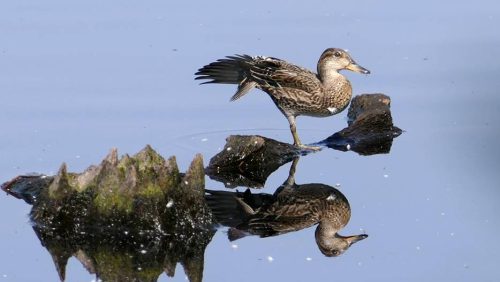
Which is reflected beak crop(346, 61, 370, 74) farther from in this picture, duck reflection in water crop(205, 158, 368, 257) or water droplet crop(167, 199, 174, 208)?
water droplet crop(167, 199, 174, 208)

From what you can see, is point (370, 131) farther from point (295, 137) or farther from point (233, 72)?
point (233, 72)

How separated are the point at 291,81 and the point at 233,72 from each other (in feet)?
1.76

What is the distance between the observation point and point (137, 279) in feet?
20.5

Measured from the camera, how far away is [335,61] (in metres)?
9.93

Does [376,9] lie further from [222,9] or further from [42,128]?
[42,128]

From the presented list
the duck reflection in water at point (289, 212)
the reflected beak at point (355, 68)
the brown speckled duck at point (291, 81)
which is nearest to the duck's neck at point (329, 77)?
the brown speckled duck at point (291, 81)

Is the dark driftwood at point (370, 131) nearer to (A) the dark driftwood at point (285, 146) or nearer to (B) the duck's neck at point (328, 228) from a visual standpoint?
(A) the dark driftwood at point (285, 146)

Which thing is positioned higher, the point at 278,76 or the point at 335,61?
the point at 335,61

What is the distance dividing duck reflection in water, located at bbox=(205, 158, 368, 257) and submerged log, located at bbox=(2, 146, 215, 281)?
0.29 m

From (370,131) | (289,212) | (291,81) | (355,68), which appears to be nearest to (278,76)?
(291,81)

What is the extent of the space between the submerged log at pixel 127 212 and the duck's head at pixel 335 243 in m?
0.71

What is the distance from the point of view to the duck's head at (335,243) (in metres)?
6.71

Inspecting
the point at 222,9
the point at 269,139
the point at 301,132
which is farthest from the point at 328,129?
the point at 222,9

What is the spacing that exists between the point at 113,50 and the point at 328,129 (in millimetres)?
2616
